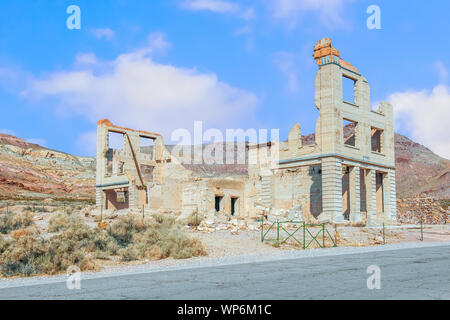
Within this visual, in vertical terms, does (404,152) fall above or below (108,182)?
above

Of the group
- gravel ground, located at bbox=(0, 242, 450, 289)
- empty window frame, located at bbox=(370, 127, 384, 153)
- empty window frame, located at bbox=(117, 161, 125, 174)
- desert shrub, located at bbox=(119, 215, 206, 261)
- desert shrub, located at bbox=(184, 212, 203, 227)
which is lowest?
gravel ground, located at bbox=(0, 242, 450, 289)

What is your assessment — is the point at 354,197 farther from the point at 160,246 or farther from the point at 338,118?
the point at 160,246

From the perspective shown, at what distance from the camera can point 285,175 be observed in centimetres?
3900

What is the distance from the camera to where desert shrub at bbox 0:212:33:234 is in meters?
20.4

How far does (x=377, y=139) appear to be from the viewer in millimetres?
41781

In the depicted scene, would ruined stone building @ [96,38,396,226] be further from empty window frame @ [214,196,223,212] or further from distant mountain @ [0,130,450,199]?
distant mountain @ [0,130,450,199]

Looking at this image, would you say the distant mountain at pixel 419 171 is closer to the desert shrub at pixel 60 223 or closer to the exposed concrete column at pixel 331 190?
the exposed concrete column at pixel 331 190

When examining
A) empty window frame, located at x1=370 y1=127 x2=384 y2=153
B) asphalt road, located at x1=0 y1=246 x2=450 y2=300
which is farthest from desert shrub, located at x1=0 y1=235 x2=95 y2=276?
empty window frame, located at x1=370 y1=127 x2=384 y2=153

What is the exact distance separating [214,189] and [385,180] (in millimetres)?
15283

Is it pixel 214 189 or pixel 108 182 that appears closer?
pixel 214 189

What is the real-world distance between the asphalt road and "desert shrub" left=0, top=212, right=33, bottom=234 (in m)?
12.1

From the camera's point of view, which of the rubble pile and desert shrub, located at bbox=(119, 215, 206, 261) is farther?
the rubble pile

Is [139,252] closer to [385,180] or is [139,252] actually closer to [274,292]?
[274,292]

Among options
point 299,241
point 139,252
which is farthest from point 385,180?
point 139,252
